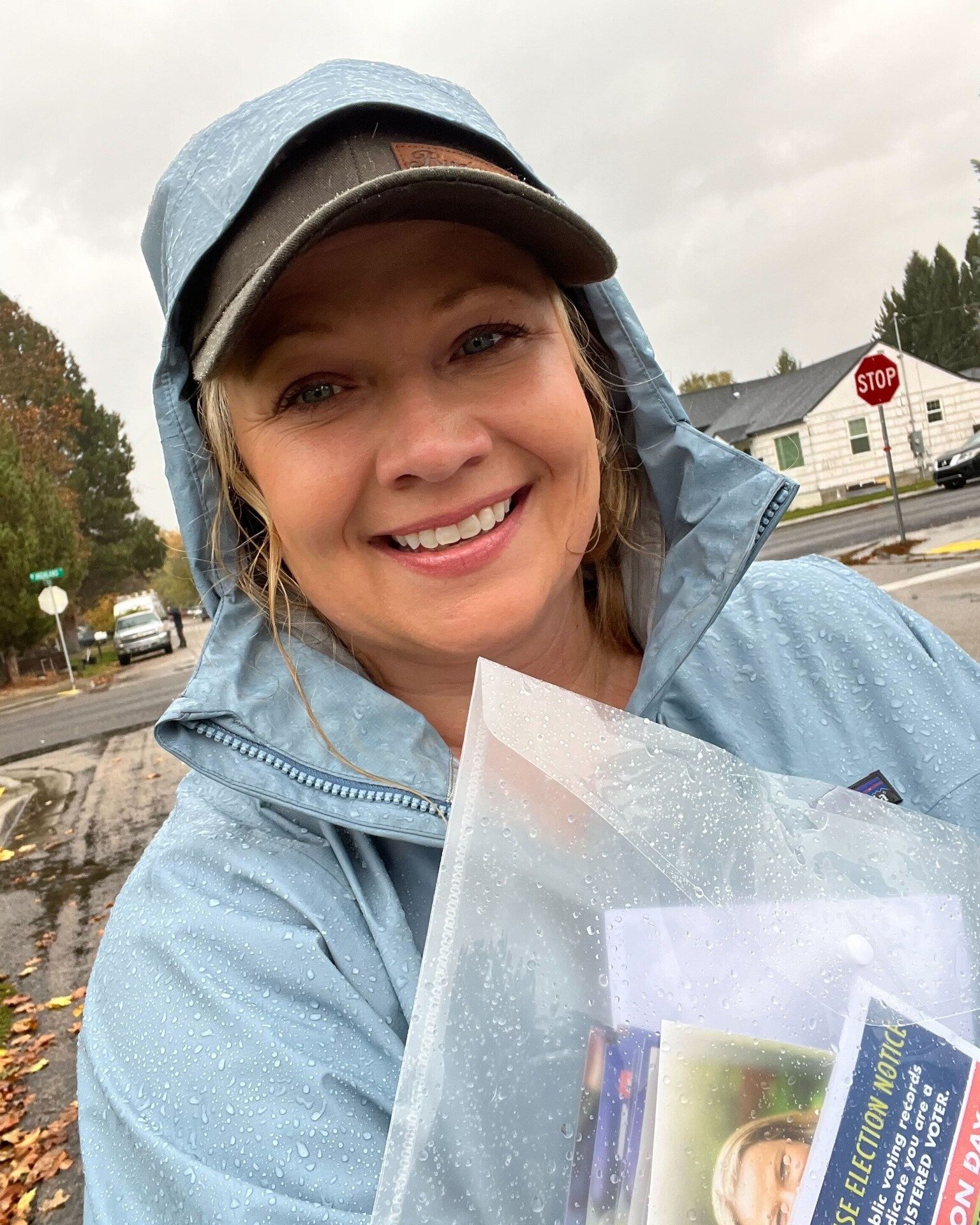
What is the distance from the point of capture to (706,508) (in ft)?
5.33

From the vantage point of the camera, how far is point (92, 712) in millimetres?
16312

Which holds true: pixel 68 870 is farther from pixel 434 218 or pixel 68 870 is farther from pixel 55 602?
pixel 55 602

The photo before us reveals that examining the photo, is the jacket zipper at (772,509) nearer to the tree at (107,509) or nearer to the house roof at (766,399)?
the house roof at (766,399)

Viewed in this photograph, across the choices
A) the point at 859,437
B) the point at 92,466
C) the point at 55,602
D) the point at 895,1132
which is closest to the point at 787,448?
the point at 859,437

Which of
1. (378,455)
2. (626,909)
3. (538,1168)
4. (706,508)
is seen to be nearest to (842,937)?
(626,909)

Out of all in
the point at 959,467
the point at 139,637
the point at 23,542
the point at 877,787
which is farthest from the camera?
the point at 139,637

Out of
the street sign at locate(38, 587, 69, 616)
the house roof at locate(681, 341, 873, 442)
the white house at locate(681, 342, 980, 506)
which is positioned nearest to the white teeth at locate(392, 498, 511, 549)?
the street sign at locate(38, 587, 69, 616)

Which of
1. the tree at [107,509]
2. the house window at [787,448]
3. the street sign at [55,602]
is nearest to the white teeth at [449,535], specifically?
the street sign at [55,602]

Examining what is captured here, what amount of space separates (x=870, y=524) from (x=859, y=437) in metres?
19.3

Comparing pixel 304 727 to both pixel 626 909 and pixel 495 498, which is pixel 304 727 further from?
pixel 626 909

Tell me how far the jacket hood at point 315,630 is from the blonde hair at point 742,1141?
20.2 inches

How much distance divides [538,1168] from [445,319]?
995mm

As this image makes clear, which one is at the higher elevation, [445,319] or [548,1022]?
[445,319]

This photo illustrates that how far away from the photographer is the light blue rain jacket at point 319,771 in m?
0.97
